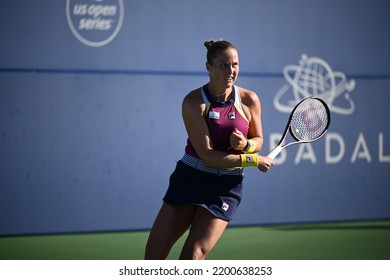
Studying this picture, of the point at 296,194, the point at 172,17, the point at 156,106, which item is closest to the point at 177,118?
the point at 156,106

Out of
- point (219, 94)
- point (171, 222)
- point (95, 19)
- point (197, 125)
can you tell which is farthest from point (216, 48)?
point (95, 19)

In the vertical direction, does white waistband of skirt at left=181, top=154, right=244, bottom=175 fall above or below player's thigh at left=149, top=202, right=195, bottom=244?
above

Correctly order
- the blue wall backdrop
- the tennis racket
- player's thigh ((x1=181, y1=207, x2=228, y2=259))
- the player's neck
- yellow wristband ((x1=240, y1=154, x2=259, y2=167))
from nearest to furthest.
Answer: player's thigh ((x1=181, y1=207, x2=228, y2=259)) → yellow wristband ((x1=240, y1=154, x2=259, y2=167)) → the player's neck → the tennis racket → the blue wall backdrop

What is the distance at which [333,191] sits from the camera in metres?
8.41

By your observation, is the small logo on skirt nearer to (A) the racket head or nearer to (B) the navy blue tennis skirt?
(B) the navy blue tennis skirt

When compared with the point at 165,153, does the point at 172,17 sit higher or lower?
higher

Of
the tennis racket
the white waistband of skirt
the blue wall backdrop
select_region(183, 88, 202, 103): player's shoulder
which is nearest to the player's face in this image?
select_region(183, 88, 202, 103): player's shoulder

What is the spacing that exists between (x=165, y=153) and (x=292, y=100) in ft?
4.72

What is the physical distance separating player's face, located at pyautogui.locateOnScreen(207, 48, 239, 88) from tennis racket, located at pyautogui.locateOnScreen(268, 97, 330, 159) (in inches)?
30.3

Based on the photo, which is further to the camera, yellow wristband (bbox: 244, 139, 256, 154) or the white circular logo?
the white circular logo

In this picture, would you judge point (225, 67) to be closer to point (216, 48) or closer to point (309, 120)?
point (216, 48)

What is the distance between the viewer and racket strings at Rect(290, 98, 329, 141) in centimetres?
487

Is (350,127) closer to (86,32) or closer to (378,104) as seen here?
(378,104)

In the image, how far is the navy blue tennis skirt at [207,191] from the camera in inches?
166
